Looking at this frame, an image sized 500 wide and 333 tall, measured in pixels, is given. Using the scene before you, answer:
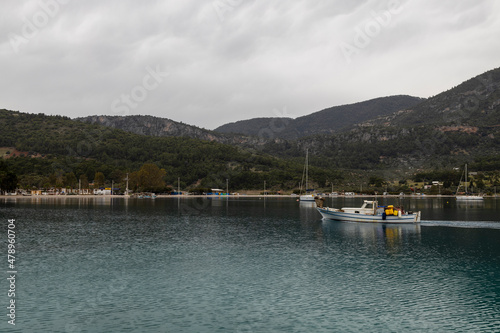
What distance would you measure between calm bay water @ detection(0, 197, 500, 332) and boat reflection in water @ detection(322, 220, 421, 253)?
0.69 m

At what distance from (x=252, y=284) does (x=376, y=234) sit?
3701 centimetres

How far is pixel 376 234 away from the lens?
202 feet

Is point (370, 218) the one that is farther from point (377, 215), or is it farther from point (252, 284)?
point (252, 284)

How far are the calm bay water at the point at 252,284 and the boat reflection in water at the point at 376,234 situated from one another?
694 mm

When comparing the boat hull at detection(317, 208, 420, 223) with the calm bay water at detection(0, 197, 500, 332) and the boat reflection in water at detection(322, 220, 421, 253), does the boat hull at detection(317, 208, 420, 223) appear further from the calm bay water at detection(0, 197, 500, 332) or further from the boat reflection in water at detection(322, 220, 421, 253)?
the calm bay water at detection(0, 197, 500, 332)

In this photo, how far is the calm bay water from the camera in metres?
22.3

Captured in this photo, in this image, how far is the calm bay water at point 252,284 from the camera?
22.3 metres

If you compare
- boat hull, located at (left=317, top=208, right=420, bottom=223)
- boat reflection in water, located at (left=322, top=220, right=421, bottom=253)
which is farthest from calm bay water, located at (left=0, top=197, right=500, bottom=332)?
boat hull, located at (left=317, top=208, right=420, bottom=223)

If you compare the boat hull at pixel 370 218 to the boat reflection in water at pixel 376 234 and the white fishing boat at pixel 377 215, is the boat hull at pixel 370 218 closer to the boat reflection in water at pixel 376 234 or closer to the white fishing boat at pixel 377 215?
the white fishing boat at pixel 377 215

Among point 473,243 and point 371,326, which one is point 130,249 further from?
point 473,243

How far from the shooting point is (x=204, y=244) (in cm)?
4941

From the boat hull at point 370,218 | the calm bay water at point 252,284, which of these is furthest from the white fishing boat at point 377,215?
the calm bay water at point 252,284

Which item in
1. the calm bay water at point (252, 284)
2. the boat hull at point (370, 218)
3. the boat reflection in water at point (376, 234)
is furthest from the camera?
the boat hull at point (370, 218)

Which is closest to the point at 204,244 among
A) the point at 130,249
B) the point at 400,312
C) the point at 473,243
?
the point at 130,249
